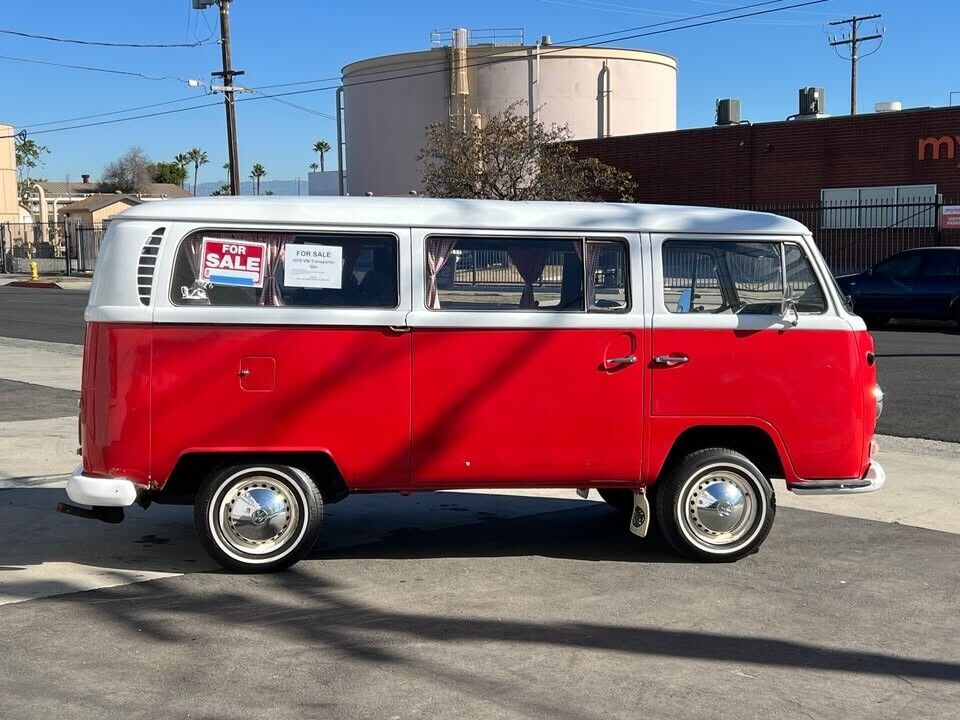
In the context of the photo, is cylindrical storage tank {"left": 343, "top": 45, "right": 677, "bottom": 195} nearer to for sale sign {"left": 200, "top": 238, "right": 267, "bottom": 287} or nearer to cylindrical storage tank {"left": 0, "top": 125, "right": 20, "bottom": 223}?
cylindrical storage tank {"left": 0, "top": 125, "right": 20, "bottom": 223}

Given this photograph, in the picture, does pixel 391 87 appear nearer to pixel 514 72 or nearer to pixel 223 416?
pixel 514 72

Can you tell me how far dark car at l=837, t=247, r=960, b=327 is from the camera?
21641mm

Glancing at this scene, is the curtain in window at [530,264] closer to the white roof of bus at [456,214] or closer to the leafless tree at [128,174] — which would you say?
the white roof of bus at [456,214]

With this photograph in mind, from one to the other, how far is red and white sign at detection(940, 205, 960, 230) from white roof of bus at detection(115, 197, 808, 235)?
2605 centimetres

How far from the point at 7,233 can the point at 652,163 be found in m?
39.3

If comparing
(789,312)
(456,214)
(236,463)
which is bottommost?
(236,463)

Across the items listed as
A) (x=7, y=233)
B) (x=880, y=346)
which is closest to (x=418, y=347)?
(x=880, y=346)

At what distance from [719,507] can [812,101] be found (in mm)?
40600

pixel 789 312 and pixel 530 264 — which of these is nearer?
pixel 530 264

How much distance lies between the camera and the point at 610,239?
6.45m

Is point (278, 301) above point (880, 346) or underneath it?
above

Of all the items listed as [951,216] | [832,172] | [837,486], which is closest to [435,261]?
[837,486]

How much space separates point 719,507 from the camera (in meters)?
6.59

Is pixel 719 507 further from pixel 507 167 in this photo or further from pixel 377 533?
pixel 507 167
